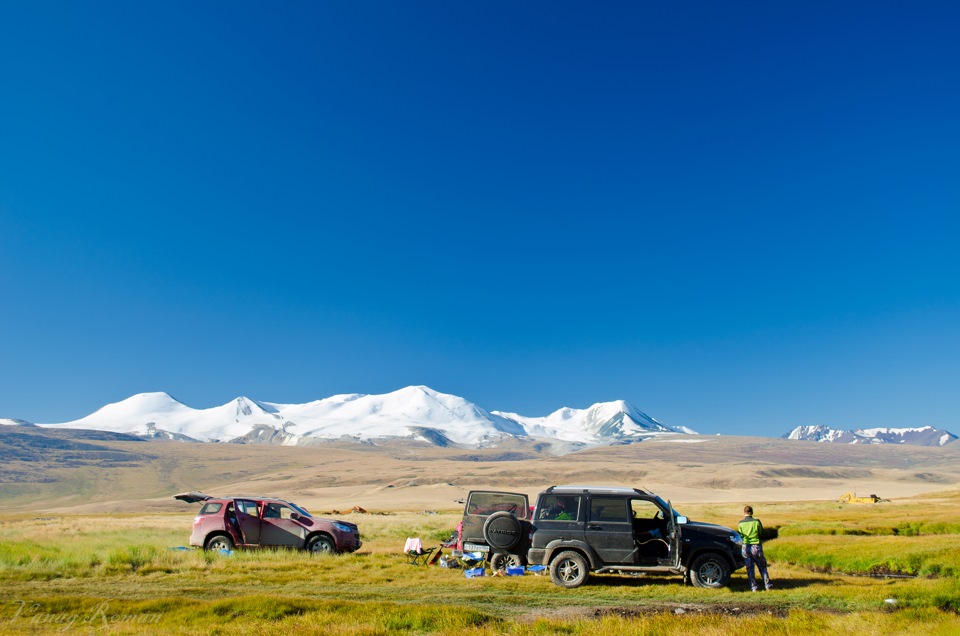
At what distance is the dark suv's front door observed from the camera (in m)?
14.6

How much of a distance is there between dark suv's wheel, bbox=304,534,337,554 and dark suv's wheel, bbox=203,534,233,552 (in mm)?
2413

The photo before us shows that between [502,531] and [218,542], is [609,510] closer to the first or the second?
[502,531]

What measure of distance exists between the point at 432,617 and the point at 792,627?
224 inches

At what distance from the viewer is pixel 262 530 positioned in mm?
20125

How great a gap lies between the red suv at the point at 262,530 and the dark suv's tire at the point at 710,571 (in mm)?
11152

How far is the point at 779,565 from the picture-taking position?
20281 mm

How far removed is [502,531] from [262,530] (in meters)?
8.71

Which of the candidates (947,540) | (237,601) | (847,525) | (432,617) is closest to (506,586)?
(432,617)

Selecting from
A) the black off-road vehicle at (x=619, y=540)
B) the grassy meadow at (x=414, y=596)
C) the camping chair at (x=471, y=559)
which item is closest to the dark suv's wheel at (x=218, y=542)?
the grassy meadow at (x=414, y=596)

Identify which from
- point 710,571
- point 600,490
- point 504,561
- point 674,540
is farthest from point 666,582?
point 504,561

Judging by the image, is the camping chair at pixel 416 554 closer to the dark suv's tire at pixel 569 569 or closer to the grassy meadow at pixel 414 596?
the grassy meadow at pixel 414 596

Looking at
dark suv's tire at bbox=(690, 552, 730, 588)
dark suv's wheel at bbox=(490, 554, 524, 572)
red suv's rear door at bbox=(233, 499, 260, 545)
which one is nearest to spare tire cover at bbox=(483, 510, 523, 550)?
dark suv's wheel at bbox=(490, 554, 524, 572)

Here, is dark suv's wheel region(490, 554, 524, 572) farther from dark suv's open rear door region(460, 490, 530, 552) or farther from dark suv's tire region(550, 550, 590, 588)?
dark suv's tire region(550, 550, 590, 588)

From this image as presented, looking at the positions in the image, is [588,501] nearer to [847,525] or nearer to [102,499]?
[847,525]
